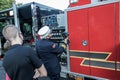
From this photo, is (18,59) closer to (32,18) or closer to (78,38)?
(78,38)

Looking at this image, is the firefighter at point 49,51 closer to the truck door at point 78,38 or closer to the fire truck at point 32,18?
the truck door at point 78,38

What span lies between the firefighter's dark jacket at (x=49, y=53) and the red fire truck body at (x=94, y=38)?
1.53 ft

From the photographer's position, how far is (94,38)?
14.7ft

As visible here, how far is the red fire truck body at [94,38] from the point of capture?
161 inches

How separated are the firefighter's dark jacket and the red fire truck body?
1.53 ft

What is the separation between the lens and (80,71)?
491 cm

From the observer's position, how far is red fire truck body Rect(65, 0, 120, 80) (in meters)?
4.09

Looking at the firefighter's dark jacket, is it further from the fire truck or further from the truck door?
the fire truck

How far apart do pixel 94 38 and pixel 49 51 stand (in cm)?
89

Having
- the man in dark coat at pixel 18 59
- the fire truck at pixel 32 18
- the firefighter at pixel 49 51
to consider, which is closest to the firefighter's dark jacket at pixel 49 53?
the firefighter at pixel 49 51

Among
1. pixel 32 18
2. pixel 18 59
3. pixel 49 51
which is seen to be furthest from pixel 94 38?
pixel 32 18

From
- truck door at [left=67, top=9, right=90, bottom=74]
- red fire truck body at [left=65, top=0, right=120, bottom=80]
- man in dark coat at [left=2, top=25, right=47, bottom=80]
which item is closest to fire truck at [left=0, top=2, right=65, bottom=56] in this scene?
truck door at [left=67, top=9, right=90, bottom=74]

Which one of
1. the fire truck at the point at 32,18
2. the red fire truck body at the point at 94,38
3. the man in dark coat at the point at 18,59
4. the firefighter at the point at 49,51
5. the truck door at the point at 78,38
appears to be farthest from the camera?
the fire truck at the point at 32,18

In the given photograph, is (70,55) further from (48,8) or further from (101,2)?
(48,8)
